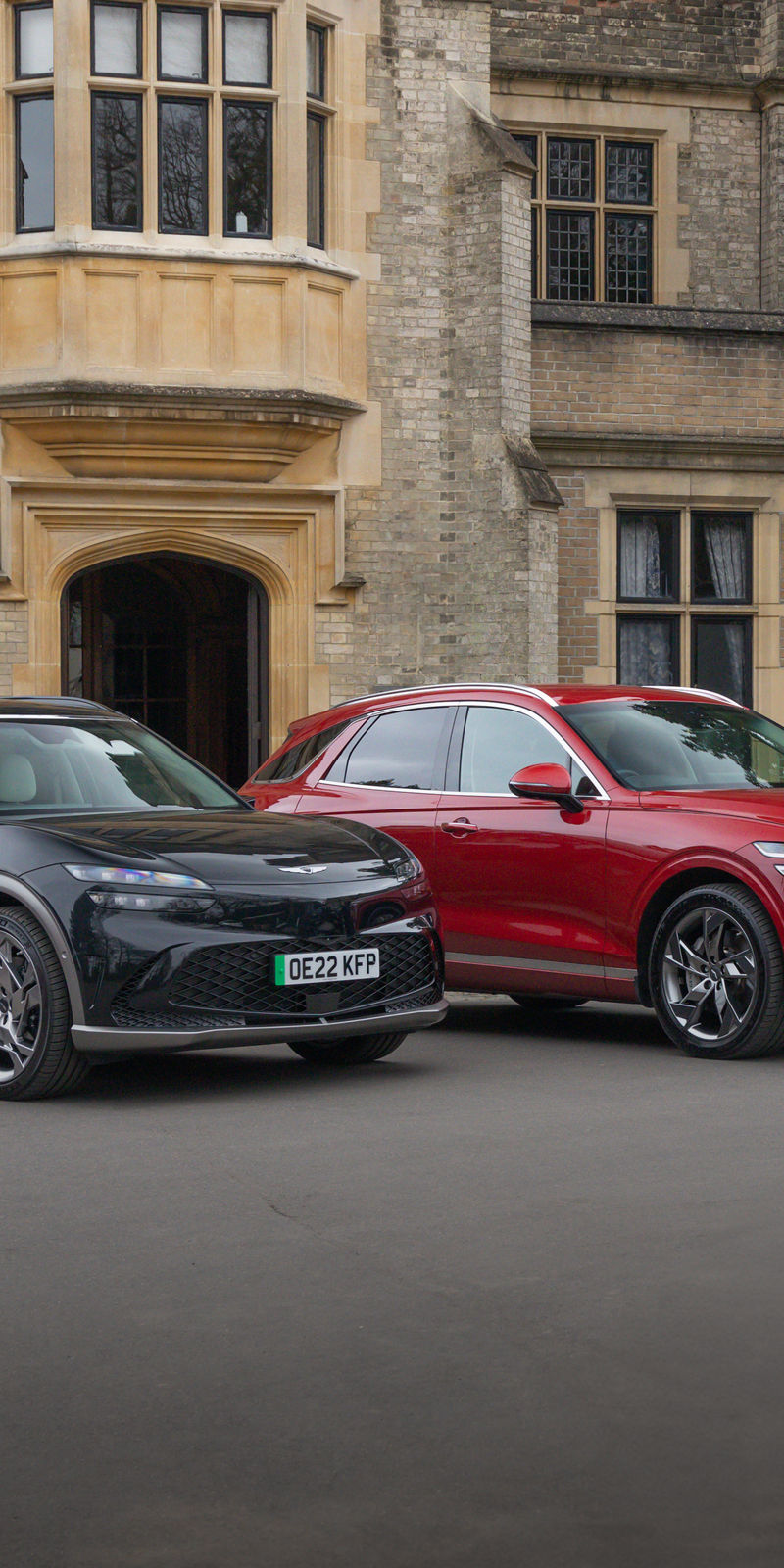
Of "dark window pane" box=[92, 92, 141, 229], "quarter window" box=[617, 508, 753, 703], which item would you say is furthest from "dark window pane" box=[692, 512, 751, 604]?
"dark window pane" box=[92, 92, 141, 229]

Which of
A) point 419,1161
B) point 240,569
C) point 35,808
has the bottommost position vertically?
point 419,1161

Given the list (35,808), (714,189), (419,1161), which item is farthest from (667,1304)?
(714,189)

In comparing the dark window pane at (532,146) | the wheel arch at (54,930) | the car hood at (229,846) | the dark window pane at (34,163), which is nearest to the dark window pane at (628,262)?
the dark window pane at (532,146)

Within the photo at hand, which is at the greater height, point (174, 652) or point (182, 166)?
point (182, 166)

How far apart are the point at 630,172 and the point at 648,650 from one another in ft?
19.1

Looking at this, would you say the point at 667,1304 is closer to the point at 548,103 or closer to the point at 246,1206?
the point at 246,1206

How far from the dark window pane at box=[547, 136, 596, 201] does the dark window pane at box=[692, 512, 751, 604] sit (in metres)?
4.52

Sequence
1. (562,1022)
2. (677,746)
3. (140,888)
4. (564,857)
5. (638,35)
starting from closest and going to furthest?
(140,888) < (564,857) < (677,746) < (562,1022) < (638,35)

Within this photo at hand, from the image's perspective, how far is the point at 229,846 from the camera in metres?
8.05

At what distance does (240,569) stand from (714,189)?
24.4 ft

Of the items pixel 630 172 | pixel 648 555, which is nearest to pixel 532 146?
pixel 630 172

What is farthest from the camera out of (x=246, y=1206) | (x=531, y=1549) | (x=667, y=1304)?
(x=246, y=1206)

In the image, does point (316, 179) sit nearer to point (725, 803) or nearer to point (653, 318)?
point (653, 318)

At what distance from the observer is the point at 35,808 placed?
8.56 meters
